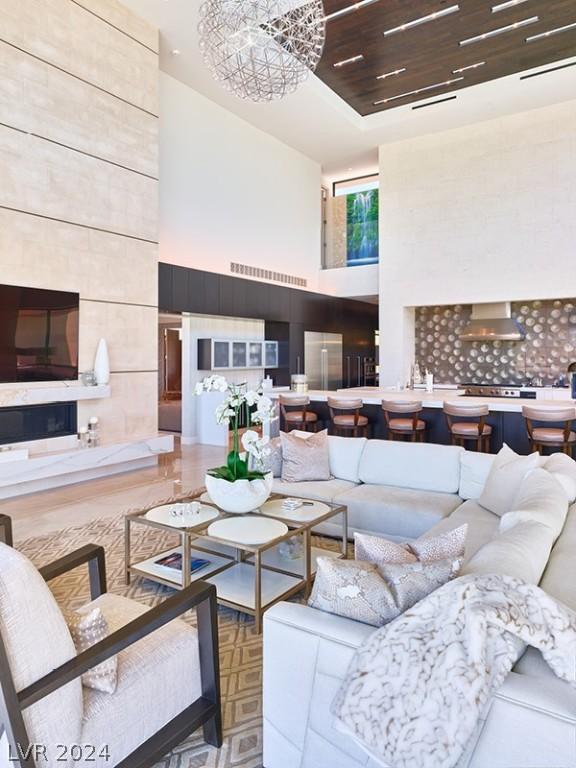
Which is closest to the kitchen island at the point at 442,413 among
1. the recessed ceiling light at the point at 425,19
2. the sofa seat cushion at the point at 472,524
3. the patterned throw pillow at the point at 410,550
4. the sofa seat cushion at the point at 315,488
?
the sofa seat cushion at the point at 315,488

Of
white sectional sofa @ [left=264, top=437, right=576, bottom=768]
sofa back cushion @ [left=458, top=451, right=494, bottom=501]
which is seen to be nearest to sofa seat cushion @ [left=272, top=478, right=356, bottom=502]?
sofa back cushion @ [left=458, top=451, right=494, bottom=501]

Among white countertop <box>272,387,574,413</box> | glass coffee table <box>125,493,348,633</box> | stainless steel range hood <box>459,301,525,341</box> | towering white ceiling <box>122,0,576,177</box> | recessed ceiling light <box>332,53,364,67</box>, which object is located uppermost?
recessed ceiling light <box>332,53,364,67</box>

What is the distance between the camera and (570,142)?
866cm

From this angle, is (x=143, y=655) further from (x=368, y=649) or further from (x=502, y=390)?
(x=502, y=390)

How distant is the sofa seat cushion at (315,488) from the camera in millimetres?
4070

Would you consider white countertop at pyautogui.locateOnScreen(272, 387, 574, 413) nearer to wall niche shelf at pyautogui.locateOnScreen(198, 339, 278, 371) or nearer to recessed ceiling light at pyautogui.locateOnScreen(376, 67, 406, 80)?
wall niche shelf at pyautogui.locateOnScreen(198, 339, 278, 371)

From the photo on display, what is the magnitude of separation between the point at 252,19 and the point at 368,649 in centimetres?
422

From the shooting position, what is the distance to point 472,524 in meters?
3.19

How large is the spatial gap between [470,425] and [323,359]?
5.56 meters

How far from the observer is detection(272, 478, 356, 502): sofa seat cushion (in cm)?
407

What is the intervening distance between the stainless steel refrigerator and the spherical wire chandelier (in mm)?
6614

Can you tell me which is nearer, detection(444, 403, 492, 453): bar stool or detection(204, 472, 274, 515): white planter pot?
detection(204, 472, 274, 515): white planter pot

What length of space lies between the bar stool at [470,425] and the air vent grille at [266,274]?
5.09m

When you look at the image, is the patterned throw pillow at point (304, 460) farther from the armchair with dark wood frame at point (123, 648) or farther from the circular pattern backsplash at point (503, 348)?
the circular pattern backsplash at point (503, 348)
